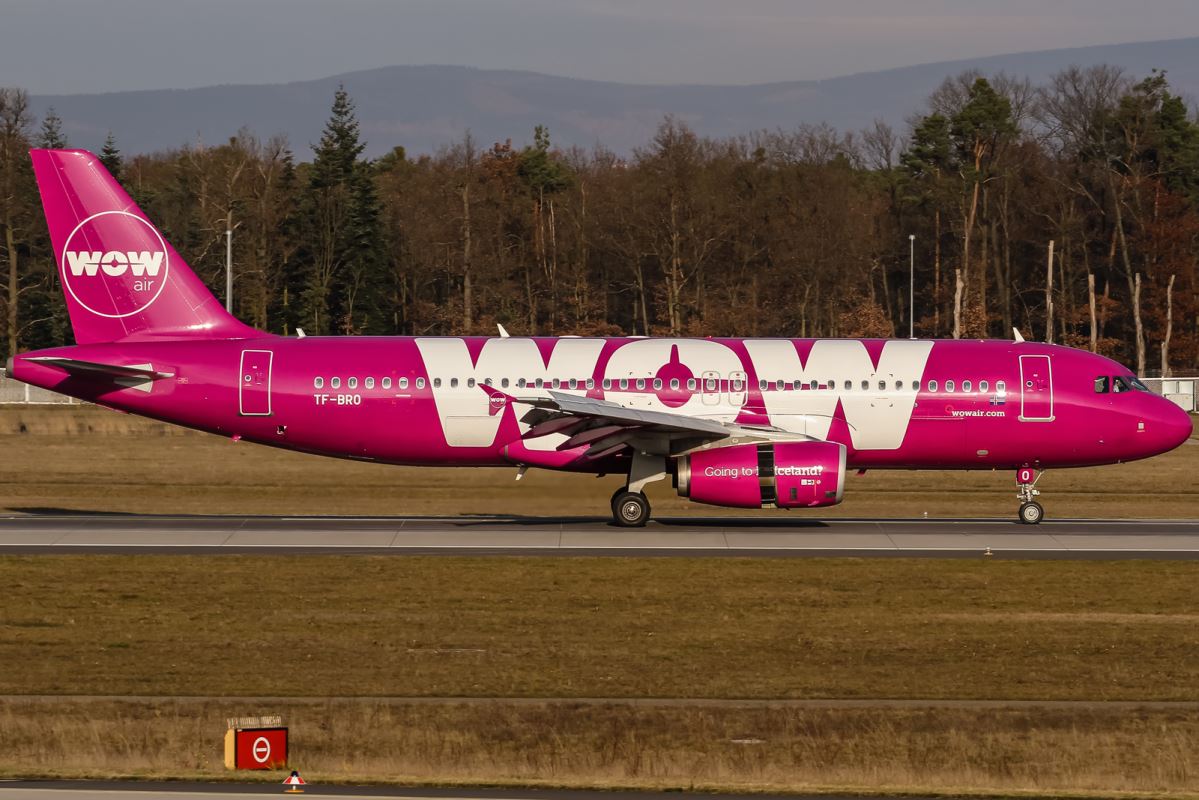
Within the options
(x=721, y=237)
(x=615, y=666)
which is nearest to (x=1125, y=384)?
(x=615, y=666)

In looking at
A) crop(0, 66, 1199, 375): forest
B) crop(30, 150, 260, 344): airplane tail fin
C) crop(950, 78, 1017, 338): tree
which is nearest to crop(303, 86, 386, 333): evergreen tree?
crop(0, 66, 1199, 375): forest

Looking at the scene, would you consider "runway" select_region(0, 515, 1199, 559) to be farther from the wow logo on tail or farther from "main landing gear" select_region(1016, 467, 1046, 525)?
the wow logo on tail

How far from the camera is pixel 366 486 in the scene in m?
45.4

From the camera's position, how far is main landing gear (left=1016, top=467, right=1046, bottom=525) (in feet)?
115

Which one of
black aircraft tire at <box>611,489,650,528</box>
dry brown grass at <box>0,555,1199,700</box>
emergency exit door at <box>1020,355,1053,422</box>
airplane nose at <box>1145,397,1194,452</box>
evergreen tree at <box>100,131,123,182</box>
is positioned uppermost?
evergreen tree at <box>100,131,123,182</box>

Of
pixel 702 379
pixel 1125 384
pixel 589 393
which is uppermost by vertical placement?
pixel 702 379

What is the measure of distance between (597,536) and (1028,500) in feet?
33.9

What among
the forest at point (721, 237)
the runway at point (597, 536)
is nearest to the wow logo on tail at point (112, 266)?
the runway at point (597, 536)

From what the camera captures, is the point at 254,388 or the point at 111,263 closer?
the point at 254,388

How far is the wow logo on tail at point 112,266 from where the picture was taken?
35.2 metres

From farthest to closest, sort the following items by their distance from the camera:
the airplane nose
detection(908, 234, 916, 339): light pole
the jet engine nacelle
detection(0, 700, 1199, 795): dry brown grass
→ detection(908, 234, 916, 339): light pole → the airplane nose → the jet engine nacelle → detection(0, 700, 1199, 795): dry brown grass

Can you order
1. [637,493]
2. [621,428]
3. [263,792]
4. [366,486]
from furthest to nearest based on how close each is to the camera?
[366,486] < [637,493] < [621,428] < [263,792]

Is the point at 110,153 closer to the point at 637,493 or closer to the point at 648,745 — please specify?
the point at 637,493

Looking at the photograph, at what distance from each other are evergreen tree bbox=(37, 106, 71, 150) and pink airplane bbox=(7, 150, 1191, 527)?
64221 millimetres
